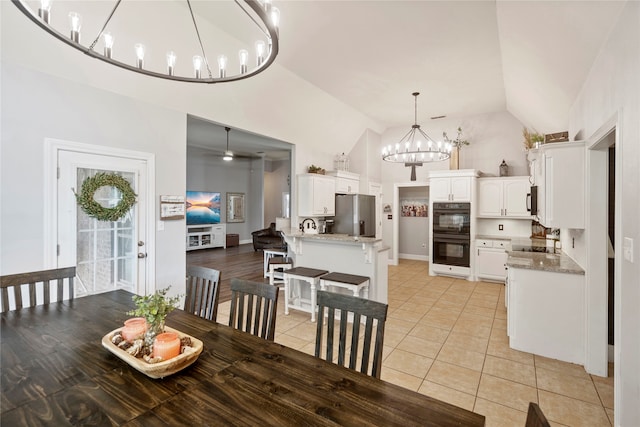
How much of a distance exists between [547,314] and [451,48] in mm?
3218

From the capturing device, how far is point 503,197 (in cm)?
583

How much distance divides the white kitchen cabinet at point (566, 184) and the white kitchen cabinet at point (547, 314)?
54 centimetres

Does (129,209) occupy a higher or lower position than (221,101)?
lower

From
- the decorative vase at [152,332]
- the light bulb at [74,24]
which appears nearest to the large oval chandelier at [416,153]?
the light bulb at [74,24]

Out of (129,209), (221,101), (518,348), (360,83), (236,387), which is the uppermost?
(360,83)

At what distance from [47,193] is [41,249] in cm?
51

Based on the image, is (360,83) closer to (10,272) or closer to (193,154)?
(10,272)

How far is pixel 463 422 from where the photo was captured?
3.12 ft

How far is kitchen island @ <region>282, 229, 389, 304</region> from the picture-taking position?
3619 millimetres

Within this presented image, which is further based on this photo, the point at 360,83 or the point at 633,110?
the point at 360,83

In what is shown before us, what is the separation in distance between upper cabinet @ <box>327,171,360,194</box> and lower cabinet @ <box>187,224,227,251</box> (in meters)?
5.25

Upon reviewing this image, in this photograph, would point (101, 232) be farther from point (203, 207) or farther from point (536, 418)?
point (203, 207)

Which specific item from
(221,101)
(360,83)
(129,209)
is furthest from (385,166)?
(129,209)

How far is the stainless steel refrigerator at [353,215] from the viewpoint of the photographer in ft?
20.7
